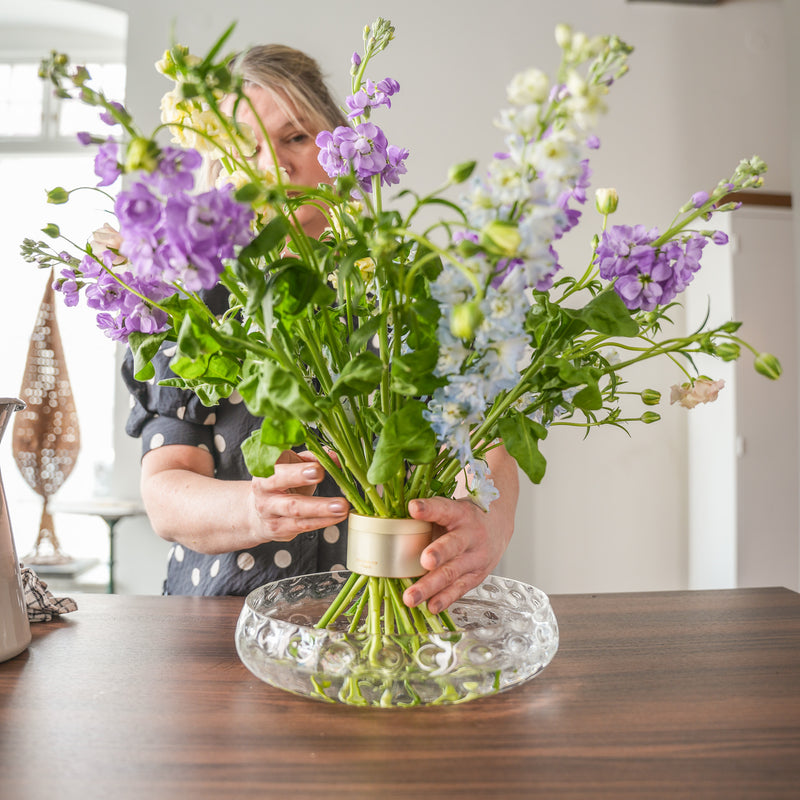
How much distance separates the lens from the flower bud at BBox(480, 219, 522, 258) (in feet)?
1.18

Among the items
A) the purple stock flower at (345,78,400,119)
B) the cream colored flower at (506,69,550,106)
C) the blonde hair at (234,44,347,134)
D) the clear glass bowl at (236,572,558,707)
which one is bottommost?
the clear glass bowl at (236,572,558,707)

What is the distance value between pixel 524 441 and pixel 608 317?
100 millimetres

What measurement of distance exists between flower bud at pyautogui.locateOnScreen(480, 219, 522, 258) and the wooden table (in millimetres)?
298

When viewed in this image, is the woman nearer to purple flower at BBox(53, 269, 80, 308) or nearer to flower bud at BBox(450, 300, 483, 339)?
purple flower at BBox(53, 269, 80, 308)

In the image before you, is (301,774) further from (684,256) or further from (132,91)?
(132,91)

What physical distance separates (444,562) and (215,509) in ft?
1.44

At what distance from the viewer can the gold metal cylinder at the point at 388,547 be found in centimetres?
54

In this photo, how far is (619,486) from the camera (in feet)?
10.2

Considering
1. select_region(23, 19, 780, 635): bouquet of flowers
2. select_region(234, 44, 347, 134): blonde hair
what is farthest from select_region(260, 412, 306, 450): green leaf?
select_region(234, 44, 347, 134): blonde hair

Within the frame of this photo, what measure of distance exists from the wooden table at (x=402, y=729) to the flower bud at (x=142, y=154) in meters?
0.34

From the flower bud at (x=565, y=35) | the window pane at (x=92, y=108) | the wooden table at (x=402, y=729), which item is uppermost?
the window pane at (x=92, y=108)

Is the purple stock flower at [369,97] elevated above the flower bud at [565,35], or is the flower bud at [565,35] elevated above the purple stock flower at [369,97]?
the purple stock flower at [369,97]

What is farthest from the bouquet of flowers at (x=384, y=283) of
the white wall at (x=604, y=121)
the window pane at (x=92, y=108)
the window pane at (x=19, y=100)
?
the window pane at (x=19, y=100)

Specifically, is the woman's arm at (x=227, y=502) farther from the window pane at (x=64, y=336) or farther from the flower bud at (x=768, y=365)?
the window pane at (x=64, y=336)
